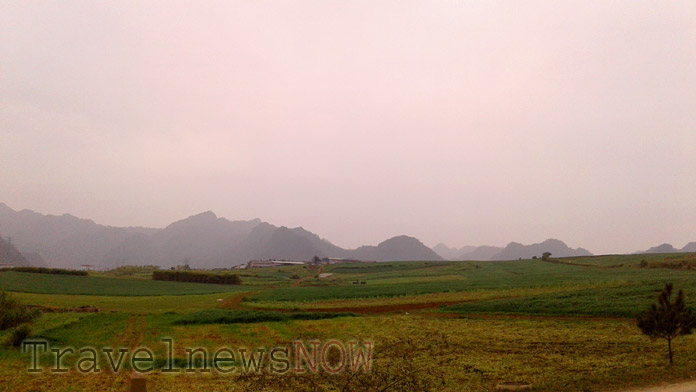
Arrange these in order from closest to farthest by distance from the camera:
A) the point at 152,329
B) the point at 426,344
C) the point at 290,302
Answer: the point at 426,344 < the point at 152,329 < the point at 290,302

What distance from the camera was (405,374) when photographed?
58.5ft

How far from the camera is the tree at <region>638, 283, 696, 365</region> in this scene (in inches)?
675

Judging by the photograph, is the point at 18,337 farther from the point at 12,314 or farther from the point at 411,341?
the point at 411,341

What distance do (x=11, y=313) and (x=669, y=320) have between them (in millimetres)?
41325

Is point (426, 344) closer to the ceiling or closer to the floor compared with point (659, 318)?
closer to the floor

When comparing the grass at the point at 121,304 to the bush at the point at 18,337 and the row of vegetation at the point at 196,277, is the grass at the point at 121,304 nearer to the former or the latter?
the bush at the point at 18,337

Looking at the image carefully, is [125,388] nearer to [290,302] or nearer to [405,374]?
[405,374]

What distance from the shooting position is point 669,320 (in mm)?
17172

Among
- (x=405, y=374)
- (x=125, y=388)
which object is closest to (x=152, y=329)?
(x=125, y=388)

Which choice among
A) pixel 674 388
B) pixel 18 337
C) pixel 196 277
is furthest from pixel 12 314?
pixel 196 277

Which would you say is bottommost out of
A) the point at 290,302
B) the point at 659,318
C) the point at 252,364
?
the point at 290,302

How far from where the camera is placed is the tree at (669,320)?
1716 cm

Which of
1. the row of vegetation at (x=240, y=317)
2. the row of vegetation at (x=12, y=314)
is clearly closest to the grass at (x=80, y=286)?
the row of vegetation at (x=240, y=317)

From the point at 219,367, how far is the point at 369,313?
26.1 meters
